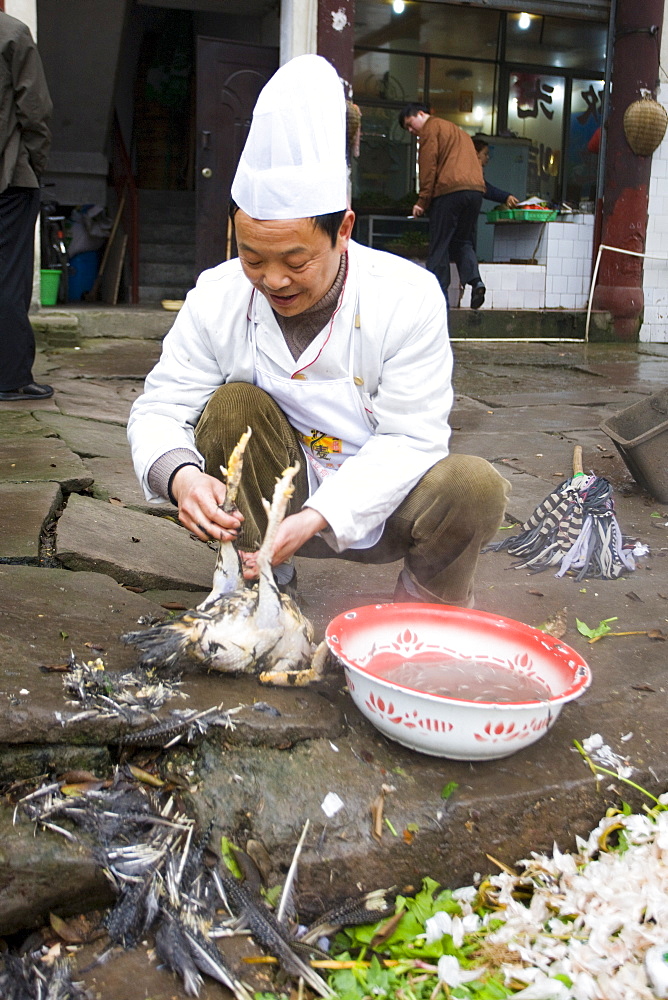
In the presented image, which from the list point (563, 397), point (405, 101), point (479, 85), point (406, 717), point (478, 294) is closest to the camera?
point (406, 717)

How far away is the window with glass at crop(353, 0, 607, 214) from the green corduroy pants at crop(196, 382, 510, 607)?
8947mm

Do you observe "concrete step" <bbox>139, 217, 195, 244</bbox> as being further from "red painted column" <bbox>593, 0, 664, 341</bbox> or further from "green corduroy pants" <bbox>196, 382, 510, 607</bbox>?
"green corduroy pants" <bbox>196, 382, 510, 607</bbox>

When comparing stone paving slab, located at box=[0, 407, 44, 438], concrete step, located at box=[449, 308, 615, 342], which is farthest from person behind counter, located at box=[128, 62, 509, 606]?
concrete step, located at box=[449, 308, 615, 342]

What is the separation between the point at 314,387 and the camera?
220 centimetres

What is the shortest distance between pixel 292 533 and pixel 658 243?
8681 mm

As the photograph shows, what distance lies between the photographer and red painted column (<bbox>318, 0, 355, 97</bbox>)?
7805 millimetres

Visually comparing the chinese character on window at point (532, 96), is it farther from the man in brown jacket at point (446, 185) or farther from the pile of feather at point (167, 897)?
the pile of feather at point (167, 897)

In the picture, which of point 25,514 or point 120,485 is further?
point 120,485

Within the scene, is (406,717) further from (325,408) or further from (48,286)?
(48,286)

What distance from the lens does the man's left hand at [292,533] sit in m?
1.92

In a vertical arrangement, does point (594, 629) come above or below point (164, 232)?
below

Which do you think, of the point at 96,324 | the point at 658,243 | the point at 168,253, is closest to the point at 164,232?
the point at 168,253

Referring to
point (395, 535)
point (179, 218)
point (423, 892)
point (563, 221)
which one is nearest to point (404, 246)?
point (563, 221)

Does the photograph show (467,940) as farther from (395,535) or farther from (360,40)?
(360,40)
